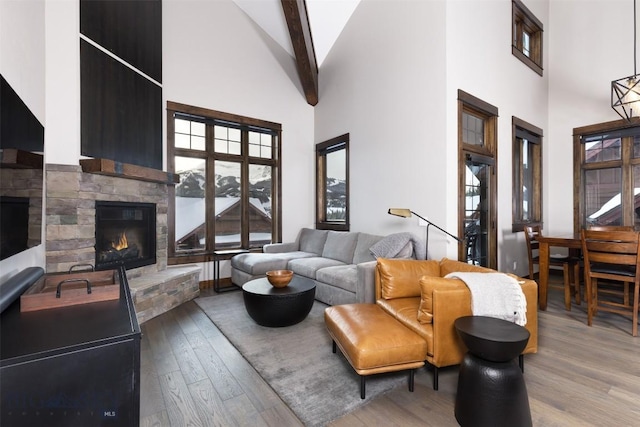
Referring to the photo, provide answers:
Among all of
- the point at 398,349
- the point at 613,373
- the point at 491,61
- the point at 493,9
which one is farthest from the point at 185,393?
the point at 493,9

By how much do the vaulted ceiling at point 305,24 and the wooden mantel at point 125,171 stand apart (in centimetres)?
296

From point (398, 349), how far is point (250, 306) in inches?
65.3

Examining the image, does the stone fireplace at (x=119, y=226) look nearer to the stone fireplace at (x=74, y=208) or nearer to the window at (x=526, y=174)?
the stone fireplace at (x=74, y=208)

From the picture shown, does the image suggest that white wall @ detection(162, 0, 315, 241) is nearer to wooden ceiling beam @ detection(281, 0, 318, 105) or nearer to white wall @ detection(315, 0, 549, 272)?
wooden ceiling beam @ detection(281, 0, 318, 105)

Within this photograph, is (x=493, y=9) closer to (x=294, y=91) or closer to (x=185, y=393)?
(x=294, y=91)

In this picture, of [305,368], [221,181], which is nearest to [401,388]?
[305,368]

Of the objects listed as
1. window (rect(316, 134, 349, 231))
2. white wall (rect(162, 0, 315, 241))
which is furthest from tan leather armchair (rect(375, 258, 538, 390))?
white wall (rect(162, 0, 315, 241))

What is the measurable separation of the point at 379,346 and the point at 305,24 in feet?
16.0

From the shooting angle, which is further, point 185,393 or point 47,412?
point 185,393

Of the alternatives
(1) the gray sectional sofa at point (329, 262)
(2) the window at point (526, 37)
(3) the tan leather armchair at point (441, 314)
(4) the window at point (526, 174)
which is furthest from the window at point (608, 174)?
(3) the tan leather armchair at point (441, 314)

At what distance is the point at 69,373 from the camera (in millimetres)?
995

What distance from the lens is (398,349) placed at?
73.7 inches

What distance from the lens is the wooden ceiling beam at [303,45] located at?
→ 4.41 m

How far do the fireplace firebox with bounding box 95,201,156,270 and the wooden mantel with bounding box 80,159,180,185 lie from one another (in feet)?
1.17
